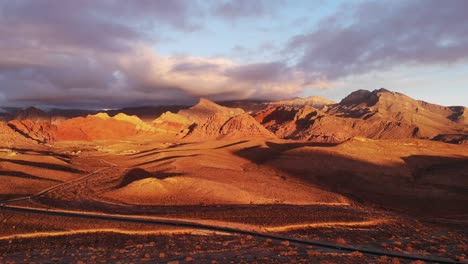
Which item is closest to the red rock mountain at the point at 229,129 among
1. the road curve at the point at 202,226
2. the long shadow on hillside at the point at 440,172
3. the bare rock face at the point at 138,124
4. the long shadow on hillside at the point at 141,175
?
the bare rock face at the point at 138,124

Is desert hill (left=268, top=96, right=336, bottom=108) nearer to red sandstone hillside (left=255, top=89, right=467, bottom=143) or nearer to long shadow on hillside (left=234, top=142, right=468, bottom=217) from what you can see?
red sandstone hillside (left=255, top=89, right=467, bottom=143)

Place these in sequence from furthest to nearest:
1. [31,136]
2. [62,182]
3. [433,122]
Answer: [433,122], [31,136], [62,182]

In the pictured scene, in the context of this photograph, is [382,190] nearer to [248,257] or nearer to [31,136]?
[248,257]

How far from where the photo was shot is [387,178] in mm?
30781

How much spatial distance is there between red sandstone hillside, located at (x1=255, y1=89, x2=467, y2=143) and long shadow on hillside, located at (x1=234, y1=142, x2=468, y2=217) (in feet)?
92.9

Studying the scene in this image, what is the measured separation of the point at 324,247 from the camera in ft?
40.1

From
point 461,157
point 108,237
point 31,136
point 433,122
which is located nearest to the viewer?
point 108,237

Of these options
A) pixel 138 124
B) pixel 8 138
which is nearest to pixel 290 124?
pixel 138 124

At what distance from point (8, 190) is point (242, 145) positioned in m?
29.2

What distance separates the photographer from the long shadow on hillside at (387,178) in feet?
79.8

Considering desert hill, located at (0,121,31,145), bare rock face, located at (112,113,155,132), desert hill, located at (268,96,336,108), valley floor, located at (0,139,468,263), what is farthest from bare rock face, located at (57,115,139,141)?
desert hill, located at (268,96,336,108)

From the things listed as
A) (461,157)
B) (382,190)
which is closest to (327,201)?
(382,190)

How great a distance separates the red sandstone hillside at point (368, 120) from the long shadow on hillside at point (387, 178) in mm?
28316

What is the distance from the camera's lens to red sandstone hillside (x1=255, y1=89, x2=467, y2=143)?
73250mm
